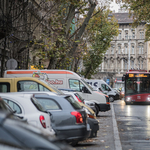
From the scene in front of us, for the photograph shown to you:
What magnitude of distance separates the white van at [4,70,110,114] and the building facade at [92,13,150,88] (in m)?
75.0

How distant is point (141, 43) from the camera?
9644cm

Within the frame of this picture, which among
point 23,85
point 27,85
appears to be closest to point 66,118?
point 27,85

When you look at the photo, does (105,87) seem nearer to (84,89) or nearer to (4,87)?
(84,89)

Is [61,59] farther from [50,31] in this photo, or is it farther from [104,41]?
[104,41]

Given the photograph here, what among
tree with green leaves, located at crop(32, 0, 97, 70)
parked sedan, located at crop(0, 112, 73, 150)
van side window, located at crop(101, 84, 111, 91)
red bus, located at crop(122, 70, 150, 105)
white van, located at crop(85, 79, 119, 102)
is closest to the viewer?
parked sedan, located at crop(0, 112, 73, 150)

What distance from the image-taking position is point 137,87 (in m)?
34.8

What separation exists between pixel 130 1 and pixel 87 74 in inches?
1112

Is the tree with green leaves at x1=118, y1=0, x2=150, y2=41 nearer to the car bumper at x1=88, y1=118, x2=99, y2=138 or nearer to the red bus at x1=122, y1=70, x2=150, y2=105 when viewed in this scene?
the red bus at x1=122, y1=70, x2=150, y2=105

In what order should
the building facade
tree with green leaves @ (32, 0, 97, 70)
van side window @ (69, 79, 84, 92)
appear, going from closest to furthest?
van side window @ (69, 79, 84, 92) → tree with green leaves @ (32, 0, 97, 70) → the building facade

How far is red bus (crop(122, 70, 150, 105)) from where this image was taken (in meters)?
34.5

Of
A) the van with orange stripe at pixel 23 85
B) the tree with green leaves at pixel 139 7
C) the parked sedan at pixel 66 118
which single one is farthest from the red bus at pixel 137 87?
the parked sedan at pixel 66 118

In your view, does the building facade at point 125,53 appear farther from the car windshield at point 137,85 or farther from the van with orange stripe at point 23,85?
the van with orange stripe at point 23,85

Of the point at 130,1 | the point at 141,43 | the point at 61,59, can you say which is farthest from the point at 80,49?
the point at 141,43

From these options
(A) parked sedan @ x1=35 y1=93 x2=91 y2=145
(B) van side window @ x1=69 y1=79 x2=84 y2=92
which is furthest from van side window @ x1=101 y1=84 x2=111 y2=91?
(A) parked sedan @ x1=35 y1=93 x2=91 y2=145
